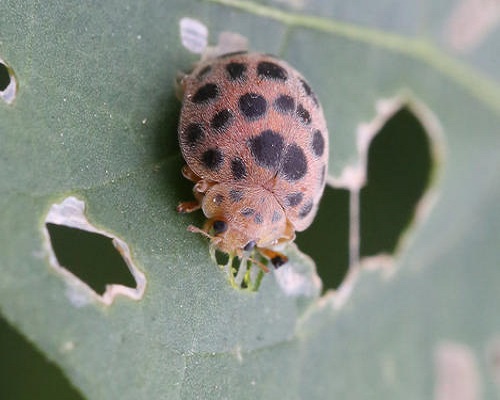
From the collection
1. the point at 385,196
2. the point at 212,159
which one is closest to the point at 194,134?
the point at 212,159

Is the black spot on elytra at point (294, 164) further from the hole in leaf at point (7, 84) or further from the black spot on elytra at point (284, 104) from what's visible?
the hole in leaf at point (7, 84)

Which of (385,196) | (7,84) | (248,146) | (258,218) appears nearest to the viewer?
(7,84)

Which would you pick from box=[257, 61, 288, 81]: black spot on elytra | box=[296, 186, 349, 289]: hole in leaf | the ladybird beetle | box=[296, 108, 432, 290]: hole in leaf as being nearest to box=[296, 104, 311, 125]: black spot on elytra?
the ladybird beetle

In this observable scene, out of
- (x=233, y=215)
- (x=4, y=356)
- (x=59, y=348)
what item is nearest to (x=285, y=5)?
(x=233, y=215)

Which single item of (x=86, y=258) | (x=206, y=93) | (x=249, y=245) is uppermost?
(x=206, y=93)

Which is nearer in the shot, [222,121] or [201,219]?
[222,121]

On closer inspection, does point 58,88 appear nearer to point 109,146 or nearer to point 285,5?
point 109,146

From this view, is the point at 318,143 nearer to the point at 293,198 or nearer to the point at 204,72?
the point at 293,198

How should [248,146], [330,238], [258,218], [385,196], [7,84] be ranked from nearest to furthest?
1. [7,84]
2. [248,146]
3. [258,218]
4. [330,238]
5. [385,196]
